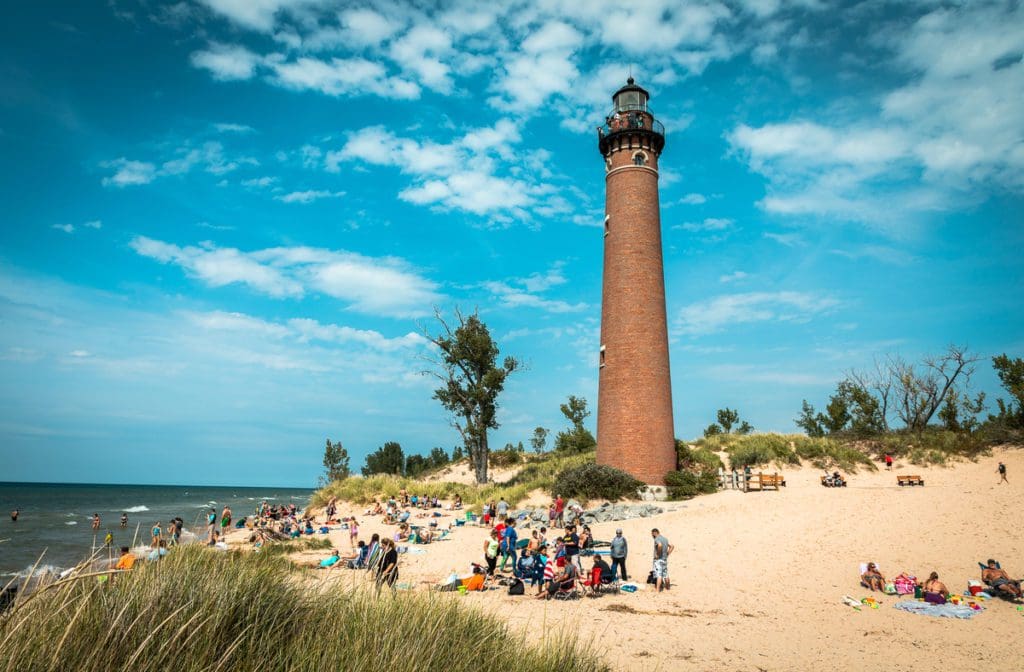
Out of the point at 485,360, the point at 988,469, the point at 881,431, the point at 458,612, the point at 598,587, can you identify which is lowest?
the point at 598,587

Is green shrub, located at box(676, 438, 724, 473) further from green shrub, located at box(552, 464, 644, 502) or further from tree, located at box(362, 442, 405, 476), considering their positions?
tree, located at box(362, 442, 405, 476)

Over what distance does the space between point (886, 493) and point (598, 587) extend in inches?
564

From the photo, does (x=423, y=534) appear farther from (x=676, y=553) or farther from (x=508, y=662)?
(x=508, y=662)

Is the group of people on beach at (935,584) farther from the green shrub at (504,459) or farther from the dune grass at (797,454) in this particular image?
the green shrub at (504,459)

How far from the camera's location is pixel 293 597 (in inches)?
233

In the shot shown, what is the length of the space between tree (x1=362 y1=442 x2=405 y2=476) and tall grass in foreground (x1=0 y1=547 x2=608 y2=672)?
68127 millimetres

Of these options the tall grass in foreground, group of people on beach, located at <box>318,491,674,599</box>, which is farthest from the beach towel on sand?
the tall grass in foreground

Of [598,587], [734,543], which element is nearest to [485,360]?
[734,543]

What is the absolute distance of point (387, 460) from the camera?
73.3 meters

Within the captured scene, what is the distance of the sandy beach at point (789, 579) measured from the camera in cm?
946

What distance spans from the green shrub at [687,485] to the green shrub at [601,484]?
133cm

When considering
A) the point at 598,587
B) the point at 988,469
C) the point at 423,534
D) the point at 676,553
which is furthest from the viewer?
the point at 988,469

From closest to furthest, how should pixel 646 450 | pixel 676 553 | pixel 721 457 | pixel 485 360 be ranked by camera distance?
pixel 676 553 < pixel 646 450 < pixel 721 457 < pixel 485 360

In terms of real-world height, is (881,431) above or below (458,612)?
above
